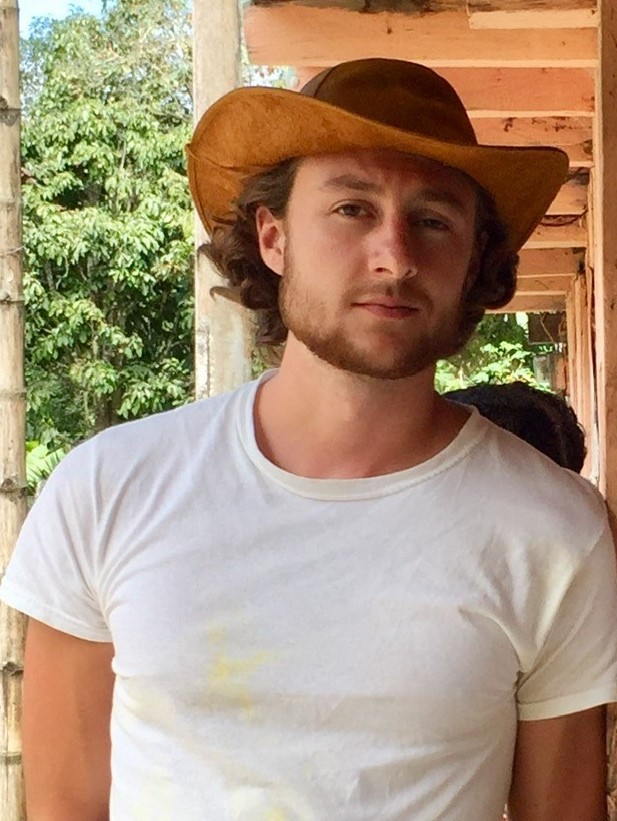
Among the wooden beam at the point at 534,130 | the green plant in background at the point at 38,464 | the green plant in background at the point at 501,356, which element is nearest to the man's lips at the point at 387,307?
the wooden beam at the point at 534,130

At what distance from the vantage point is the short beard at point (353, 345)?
138 cm

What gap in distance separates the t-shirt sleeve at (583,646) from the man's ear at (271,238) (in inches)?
22.9

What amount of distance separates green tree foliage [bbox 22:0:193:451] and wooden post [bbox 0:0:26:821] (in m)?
9.83

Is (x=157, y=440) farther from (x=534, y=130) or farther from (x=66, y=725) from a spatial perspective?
(x=534, y=130)

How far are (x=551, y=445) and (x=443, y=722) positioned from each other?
83 centimetres

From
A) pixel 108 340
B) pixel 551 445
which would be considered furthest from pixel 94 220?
pixel 551 445

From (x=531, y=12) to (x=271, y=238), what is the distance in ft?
2.69

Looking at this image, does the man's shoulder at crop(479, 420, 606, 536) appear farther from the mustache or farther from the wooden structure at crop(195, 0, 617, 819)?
the mustache

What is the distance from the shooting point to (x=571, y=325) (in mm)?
6074

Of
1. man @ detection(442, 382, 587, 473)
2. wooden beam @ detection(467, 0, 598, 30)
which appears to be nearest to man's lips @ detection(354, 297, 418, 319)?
man @ detection(442, 382, 587, 473)

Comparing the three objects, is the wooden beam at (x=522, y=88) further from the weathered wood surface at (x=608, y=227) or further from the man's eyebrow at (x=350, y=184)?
the man's eyebrow at (x=350, y=184)

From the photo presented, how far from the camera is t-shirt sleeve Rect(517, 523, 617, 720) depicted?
133 centimetres

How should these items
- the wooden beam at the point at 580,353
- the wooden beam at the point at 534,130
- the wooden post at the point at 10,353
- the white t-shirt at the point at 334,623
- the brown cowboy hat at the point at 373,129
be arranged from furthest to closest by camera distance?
A: the wooden beam at the point at 580,353
the wooden post at the point at 10,353
the wooden beam at the point at 534,130
the brown cowboy hat at the point at 373,129
the white t-shirt at the point at 334,623

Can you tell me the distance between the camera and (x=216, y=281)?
10.1ft
